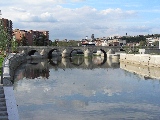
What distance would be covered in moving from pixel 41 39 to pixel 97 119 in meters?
137

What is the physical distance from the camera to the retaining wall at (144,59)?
63753 mm

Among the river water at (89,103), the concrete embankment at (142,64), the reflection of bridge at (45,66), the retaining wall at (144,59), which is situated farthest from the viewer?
the retaining wall at (144,59)

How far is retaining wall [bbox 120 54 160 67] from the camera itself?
209 feet

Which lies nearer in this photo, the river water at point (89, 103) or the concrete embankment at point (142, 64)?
the river water at point (89, 103)

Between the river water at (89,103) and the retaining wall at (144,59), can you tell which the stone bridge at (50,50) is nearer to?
the retaining wall at (144,59)

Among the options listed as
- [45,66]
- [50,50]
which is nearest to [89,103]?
[45,66]

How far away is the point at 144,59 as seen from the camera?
71.8 meters

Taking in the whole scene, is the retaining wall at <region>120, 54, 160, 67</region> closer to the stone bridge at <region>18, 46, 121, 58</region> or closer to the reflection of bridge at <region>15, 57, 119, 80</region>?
the reflection of bridge at <region>15, 57, 119, 80</region>

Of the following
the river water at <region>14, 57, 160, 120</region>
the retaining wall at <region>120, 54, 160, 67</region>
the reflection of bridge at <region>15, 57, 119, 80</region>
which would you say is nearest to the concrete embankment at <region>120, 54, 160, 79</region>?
the retaining wall at <region>120, 54, 160, 67</region>

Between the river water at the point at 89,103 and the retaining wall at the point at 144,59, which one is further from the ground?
the retaining wall at the point at 144,59

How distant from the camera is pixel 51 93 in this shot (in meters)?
29.2

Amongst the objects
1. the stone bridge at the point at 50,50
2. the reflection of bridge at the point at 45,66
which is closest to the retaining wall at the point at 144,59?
the reflection of bridge at the point at 45,66

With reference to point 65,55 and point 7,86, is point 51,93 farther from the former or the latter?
point 65,55

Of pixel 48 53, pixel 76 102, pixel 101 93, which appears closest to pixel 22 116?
pixel 76 102
